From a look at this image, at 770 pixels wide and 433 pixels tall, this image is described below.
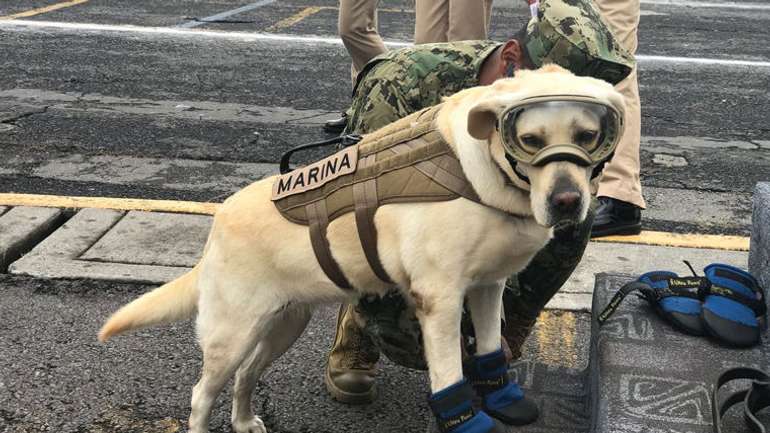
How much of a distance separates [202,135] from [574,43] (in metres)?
3.92

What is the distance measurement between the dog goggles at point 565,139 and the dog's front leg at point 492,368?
55 cm

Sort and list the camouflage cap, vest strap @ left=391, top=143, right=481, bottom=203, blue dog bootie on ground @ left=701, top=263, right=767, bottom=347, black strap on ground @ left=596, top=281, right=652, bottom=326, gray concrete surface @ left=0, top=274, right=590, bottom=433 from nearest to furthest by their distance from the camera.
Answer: vest strap @ left=391, top=143, right=481, bottom=203 → the camouflage cap → blue dog bootie on ground @ left=701, top=263, right=767, bottom=347 → black strap on ground @ left=596, top=281, right=652, bottom=326 → gray concrete surface @ left=0, top=274, right=590, bottom=433

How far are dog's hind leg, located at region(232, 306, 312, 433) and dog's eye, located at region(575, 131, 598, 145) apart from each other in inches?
40.9

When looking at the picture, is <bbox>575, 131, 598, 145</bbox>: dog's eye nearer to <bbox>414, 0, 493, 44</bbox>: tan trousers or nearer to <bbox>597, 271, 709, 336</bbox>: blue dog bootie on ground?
<bbox>597, 271, 709, 336</bbox>: blue dog bootie on ground

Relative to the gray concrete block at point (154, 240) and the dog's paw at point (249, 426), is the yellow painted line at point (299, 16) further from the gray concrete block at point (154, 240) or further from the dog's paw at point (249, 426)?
the dog's paw at point (249, 426)

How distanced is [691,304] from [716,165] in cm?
310

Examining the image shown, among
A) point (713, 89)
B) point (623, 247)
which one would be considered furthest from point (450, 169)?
point (713, 89)

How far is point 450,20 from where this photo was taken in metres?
4.37

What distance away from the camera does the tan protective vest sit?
7.22ft

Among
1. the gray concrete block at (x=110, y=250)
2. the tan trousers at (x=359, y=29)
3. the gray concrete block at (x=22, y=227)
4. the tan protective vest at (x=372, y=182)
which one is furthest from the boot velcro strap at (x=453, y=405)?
the tan trousers at (x=359, y=29)

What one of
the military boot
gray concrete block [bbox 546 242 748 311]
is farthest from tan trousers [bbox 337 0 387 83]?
the military boot

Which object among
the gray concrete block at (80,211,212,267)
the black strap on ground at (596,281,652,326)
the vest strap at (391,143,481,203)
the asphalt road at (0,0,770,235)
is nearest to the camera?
the vest strap at (391,143,481,203)

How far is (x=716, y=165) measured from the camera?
5.54 m

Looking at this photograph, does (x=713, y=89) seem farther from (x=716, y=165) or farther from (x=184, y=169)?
(x=184, y=169)
